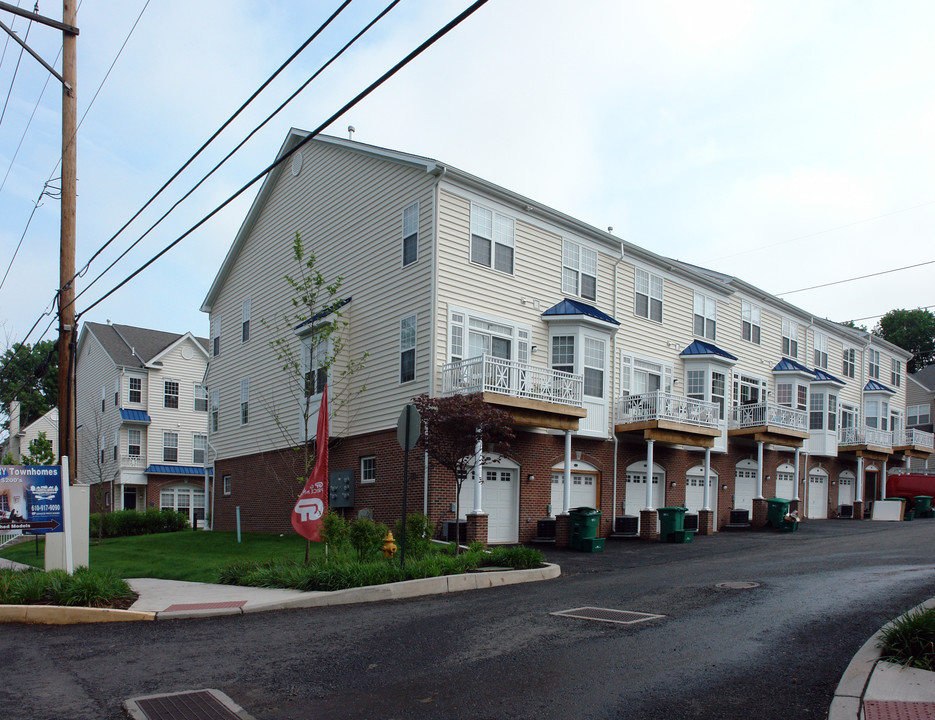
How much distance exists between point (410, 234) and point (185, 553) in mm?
9854

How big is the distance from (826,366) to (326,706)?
3631 centimetres

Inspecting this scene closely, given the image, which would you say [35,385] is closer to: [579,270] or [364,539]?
[579,270]

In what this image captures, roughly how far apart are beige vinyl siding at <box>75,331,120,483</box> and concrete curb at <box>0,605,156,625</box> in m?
32.9

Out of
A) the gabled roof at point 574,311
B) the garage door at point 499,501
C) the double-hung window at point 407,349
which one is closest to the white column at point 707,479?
the gabled roof at point 574,311

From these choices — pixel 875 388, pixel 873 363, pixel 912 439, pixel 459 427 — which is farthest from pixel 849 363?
pixel 459 427

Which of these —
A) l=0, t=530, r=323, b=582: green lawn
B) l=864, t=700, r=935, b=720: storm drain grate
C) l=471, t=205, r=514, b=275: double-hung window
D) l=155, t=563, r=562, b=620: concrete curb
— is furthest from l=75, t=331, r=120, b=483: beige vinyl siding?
l=864, t=700, r=935, b=720: storm drain grate

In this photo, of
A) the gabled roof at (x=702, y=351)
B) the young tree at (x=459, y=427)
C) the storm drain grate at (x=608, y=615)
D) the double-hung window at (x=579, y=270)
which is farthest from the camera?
the gabled roof at (x=702, y=351)

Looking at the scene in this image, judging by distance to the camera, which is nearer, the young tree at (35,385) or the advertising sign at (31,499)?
the advertising sign at (31,499)

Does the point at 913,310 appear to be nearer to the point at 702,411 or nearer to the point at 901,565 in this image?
the point at 702,411

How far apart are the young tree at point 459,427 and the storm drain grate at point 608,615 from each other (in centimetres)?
590

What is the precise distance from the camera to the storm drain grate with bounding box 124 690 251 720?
6238 millimetres

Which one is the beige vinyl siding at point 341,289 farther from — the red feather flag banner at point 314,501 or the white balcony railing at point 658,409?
the white balcony railing at point 658,409

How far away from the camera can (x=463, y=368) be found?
779 inches

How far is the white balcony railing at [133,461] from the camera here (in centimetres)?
4266
